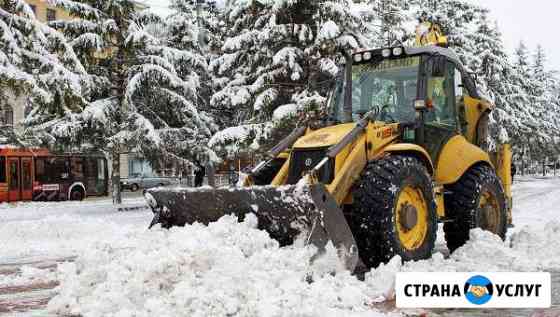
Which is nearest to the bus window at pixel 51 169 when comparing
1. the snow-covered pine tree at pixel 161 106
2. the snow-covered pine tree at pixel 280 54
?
the snow-covered pine tree at pixel 161 106

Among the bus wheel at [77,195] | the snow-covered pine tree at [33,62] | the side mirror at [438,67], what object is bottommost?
the bus wheel at [77,195]

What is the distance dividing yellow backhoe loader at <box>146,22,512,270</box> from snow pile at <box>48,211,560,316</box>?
0.28m

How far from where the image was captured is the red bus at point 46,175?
28.4 m

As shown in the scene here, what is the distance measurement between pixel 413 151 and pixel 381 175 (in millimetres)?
969

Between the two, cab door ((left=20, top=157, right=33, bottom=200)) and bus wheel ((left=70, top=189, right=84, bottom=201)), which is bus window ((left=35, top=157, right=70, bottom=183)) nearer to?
cab door ((left=20, top=157, right=33, bottom=200))

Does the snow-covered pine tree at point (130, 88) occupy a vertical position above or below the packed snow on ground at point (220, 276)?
above

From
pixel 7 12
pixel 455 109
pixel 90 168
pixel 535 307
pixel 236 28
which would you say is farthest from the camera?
pixel 90 168

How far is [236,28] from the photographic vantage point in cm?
1834

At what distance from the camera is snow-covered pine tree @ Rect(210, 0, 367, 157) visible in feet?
→ 52.7

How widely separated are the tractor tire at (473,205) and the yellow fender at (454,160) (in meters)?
0.15

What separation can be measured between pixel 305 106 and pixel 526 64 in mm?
43099

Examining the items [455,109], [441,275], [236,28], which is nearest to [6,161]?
[236,28]

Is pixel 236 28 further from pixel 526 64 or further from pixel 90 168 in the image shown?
pixel 526 64

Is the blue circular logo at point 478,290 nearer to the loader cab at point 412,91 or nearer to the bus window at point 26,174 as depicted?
the loader cab at point 412,91
